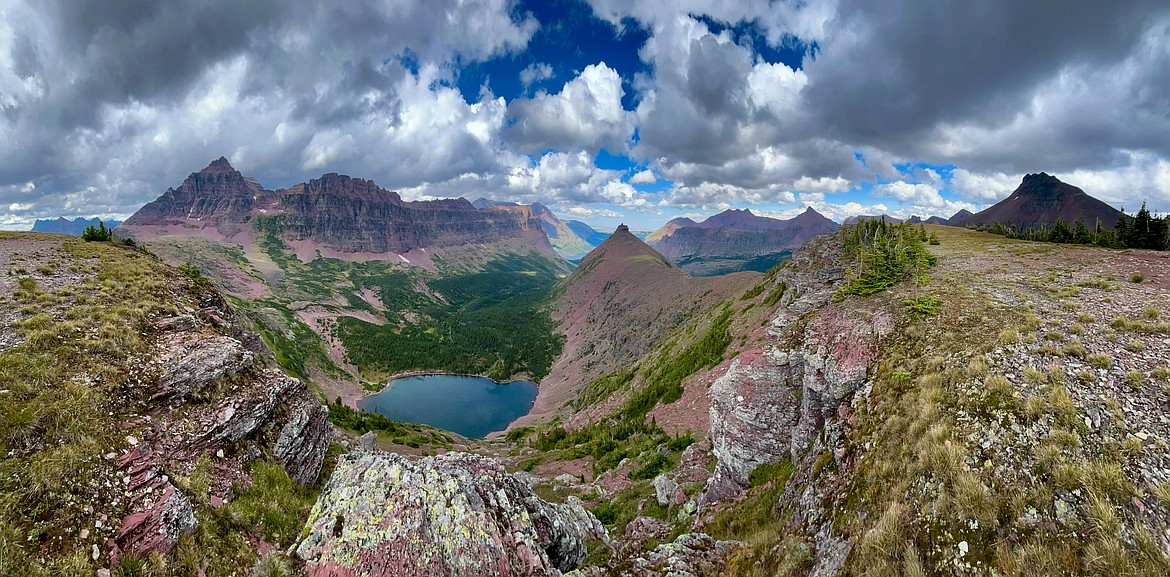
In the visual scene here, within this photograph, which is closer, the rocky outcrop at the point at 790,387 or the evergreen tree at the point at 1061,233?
the rocky outcrop at the point at 790,387

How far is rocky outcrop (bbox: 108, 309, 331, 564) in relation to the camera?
11.4 metres

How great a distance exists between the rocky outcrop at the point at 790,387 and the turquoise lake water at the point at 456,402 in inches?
4097

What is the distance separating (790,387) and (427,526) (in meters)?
18.0

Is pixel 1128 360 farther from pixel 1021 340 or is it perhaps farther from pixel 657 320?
pixel 657 320

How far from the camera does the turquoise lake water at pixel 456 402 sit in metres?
123

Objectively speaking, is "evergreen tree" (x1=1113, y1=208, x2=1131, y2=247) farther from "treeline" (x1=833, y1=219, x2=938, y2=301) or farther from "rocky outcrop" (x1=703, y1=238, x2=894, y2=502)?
"rocky outcrop" (x1=703, y1=238, x2=894, y2=502)

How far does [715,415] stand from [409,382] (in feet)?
505

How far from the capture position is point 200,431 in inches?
584

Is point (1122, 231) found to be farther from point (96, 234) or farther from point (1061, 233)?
point (96, 234)

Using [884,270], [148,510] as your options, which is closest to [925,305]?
[884,270]

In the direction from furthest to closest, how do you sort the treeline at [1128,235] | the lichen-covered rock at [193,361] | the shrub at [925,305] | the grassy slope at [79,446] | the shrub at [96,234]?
the treeline at [1128,235], the shrub at [96,234], the shrub at [925,305], the lichen-covered rock at [193,361], the grassy slope at [79,446]

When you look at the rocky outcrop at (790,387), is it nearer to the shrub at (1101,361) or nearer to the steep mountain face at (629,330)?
the shrub at (1101,361)

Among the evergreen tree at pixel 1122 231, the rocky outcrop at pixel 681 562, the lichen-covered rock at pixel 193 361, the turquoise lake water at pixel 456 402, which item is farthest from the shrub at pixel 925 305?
the turquoise lake water at pixel 456 402

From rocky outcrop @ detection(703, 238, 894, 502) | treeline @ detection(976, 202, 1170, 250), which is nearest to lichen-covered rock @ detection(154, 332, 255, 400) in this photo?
rocky outcrop @ detection(703, 238, 894, 502)
